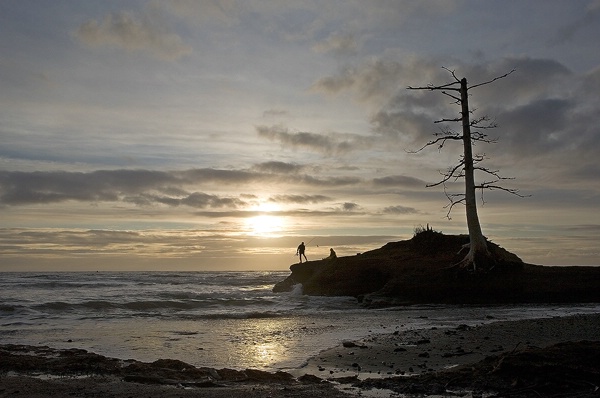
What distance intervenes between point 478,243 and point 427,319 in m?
6.61

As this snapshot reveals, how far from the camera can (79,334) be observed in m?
14.8

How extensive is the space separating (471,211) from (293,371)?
15.0 meters

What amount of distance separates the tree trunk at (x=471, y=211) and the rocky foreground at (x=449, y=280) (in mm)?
461

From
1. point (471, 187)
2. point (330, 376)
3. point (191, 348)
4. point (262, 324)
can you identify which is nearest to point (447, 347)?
point (330, 376)

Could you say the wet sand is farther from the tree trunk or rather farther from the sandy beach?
the tree trunk

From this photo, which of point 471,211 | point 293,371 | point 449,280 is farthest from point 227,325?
point 471,211

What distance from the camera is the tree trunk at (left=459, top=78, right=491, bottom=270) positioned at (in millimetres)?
21547

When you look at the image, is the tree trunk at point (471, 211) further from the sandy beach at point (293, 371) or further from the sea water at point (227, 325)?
the sandy beach at point (293, 371)

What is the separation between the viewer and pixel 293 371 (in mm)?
9055

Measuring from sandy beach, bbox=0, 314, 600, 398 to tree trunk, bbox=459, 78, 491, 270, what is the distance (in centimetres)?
883

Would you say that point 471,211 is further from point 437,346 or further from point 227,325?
point 437,346

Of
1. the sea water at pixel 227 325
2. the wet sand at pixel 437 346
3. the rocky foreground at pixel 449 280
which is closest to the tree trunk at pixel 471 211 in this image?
the rocky foreground at pixel 449 280

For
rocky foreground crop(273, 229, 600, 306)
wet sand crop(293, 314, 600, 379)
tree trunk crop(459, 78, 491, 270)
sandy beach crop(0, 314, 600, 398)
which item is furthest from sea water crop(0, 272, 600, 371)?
tree trunk crop(459, 78, 491, 270)

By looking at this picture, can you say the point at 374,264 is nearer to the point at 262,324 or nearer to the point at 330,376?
the point at 262,324
